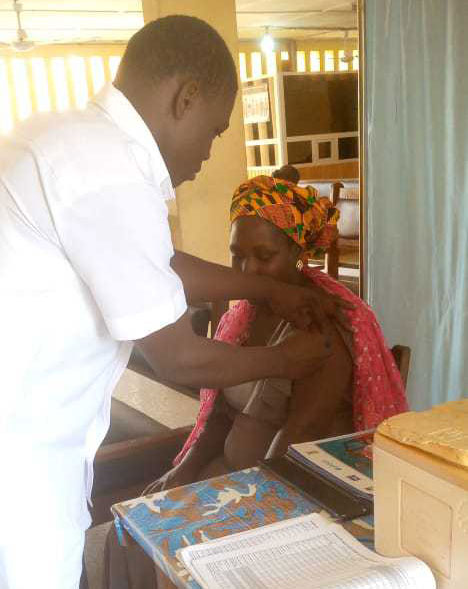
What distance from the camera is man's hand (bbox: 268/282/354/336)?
1727mm

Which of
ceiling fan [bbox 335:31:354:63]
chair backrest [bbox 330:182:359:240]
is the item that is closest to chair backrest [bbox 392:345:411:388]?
chair backrest [bbox 330:182:359:240]

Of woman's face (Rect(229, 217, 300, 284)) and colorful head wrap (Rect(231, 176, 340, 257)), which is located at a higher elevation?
colorful head wrap (Rect(231, 176, 340, 257))

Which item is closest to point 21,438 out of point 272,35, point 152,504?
point 152,504

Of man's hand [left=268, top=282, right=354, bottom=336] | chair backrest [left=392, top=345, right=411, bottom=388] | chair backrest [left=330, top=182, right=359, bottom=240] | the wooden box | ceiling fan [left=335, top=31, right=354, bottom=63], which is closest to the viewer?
the wooden box

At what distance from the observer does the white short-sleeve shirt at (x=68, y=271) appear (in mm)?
1071

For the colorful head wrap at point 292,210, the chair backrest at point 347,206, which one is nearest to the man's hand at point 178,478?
the colorful head wrap at point 292,210

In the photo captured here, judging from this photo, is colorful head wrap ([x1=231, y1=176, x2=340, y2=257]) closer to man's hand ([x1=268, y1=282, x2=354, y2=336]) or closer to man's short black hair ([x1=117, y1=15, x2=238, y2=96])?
man's hand ([x1=268, y1=282, x2=354, y2=336])

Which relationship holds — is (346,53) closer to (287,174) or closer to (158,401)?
(158,401)

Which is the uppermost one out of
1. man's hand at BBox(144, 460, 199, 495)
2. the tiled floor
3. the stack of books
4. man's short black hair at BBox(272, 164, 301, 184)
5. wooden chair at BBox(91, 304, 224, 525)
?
man's short black hair at BBox(272, 164, 301, 184)

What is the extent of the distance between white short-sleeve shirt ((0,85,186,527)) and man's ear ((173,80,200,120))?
0.07 metres

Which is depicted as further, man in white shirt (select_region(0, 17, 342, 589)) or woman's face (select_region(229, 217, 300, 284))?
woman's face (select_region(229, 217, 300, 284))

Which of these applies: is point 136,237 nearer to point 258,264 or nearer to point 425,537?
point 425,537

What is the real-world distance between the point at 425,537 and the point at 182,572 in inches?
15.0

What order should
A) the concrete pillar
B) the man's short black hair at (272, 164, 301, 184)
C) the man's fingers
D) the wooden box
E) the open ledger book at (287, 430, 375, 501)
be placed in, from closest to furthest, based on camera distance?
the wooden box → the open ledger book at (287, 430, 375, 501) → the man's fingers → the man's short black hair at (272, 164, 301, 184) → the concrete pillar
